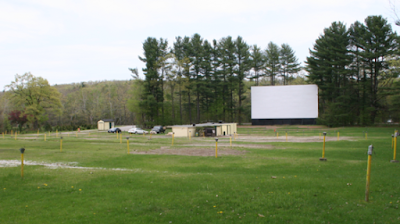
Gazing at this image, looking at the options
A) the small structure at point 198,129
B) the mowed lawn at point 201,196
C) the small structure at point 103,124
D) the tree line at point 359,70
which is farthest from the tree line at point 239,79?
the mowed lawn at point 201,196

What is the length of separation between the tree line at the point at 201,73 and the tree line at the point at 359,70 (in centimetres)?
1628

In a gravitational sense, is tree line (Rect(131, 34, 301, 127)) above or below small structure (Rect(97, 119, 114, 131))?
above

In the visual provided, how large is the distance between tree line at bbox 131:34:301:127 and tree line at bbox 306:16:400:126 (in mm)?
16280

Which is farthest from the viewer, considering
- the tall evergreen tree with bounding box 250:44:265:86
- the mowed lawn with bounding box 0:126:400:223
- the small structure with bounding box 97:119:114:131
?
the tall evergreen tree with bounding box 250:44:265:86

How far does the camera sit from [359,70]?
5203 cm

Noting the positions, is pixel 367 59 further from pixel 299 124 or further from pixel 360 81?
pixel 299 124

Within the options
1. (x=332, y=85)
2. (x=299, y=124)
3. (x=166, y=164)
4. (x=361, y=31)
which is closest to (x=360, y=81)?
(x=332, y=85)

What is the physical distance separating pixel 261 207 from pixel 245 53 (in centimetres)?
6130

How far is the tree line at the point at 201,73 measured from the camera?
5781 cm

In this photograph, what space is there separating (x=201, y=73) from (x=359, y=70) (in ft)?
112

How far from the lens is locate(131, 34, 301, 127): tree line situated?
57.8 m

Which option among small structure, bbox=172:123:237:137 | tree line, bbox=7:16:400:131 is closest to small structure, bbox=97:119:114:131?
tree line, bbox=7:16:400:131

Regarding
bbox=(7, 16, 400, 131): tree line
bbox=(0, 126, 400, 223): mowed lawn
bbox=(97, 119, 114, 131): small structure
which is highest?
bbox=(7, 16, 400, 131): tree line

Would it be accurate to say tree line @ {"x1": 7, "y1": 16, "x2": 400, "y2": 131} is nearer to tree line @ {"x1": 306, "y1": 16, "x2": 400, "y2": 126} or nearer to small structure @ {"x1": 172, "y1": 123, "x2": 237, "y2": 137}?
tree line @ {"x1": 306, "y1": 16, "x2": 400, "y2": 126}
